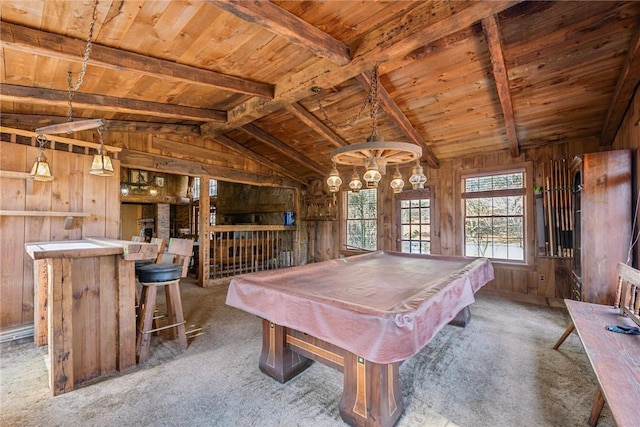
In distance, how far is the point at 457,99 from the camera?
377 centimetres

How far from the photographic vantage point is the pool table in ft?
4.67

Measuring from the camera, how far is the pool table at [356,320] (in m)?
1.42

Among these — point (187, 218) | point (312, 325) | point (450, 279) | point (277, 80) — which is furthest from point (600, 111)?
point (187, 218)

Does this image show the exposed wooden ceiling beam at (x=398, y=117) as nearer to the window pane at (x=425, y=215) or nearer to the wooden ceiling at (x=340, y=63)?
the wooden ceiling at (x=340, y=63)

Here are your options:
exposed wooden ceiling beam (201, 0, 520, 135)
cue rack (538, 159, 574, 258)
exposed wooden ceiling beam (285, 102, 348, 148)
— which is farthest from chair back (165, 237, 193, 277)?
cue rack (538, 159, 574, 258)

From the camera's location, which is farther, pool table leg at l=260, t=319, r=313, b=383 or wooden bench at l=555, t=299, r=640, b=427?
pool table leg at l=260, t=319, r=313, b=383

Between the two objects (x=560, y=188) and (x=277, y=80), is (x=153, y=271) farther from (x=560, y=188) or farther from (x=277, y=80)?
(x=560, y=188)

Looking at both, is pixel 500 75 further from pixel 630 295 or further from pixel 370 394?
A: pixel 370 394

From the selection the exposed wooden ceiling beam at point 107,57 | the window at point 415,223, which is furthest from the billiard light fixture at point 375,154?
the window at point 415,223

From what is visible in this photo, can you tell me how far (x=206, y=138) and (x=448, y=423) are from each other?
222 inches

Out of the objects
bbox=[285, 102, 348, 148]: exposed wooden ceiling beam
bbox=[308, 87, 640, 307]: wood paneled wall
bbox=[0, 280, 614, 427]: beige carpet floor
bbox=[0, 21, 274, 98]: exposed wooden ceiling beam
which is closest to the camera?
bbox=[0, 280, 614, 427]: beige carpet floor

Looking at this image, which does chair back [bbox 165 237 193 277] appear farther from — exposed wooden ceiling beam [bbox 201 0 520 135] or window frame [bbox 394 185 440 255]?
window frame [bbox 394 185 440 255]

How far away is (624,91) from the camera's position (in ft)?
9.50

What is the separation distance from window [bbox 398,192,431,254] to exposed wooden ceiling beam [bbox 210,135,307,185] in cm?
284
